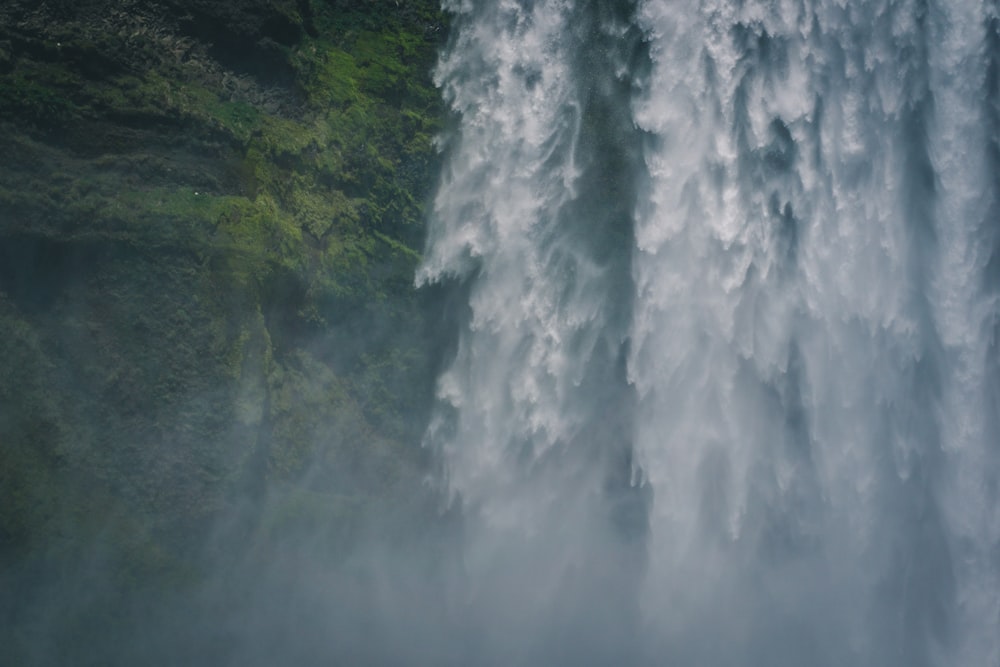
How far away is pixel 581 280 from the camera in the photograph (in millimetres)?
9359

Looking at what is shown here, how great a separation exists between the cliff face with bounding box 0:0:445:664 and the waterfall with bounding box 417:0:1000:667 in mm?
977

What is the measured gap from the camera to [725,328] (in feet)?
29.6

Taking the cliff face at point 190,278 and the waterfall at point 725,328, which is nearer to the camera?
the cliff face at point 190,278

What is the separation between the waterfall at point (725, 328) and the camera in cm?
870

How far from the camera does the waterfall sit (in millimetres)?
8695

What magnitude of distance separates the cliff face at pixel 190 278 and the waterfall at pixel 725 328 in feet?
3.20

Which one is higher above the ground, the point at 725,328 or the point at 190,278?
the point at 725,328

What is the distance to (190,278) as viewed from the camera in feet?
26.9

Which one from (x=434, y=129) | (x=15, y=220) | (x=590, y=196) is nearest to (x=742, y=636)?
(x=590, y=196)

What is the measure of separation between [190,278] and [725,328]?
18.9 ft

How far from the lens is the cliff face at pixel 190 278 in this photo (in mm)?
7863

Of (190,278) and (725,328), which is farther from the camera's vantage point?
(725,328)

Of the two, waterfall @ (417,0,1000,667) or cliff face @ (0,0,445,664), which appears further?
waterfall @ (417,0,1000,667)

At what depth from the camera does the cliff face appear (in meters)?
7.86
